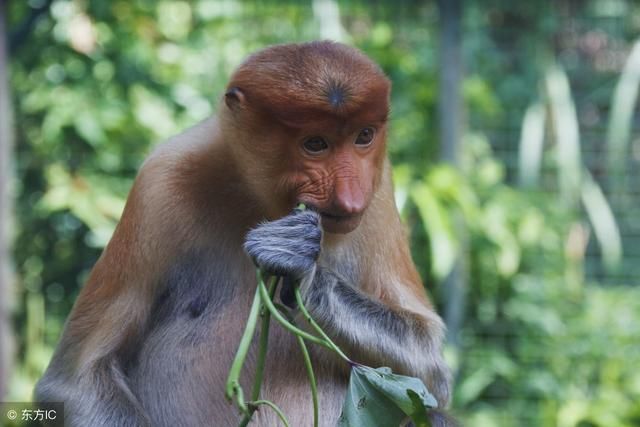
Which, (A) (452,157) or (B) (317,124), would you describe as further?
(A) (452,157)

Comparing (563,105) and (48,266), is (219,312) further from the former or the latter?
(563,105)

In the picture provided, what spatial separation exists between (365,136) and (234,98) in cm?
43

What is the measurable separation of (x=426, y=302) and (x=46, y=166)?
4027 millimetres

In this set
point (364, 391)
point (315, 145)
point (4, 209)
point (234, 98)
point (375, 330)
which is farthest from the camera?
point (4, 209)

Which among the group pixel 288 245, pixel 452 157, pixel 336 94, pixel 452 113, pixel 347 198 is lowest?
pixel 452 157

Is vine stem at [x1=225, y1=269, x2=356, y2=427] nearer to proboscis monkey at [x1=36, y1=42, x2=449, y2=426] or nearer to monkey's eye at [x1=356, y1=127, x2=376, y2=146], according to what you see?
proboscis monkey at [x1=36, y1=42, x2=449, y2=426]

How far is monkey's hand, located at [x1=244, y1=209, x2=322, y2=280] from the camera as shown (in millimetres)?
3047

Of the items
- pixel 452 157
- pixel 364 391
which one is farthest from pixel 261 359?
pixel 452 157

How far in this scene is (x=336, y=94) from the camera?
3100mm

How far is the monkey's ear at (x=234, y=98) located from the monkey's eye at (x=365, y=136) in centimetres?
38

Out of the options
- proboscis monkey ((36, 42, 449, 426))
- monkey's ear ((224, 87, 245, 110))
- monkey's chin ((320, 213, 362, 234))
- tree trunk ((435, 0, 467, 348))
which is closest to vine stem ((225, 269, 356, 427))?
monkey's chin ((320, 213, 362, 234))

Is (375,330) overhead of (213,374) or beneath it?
overhead

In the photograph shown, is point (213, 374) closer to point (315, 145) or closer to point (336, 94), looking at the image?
point (315, 145)

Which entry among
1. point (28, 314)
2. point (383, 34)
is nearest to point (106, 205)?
point (28, 314)
